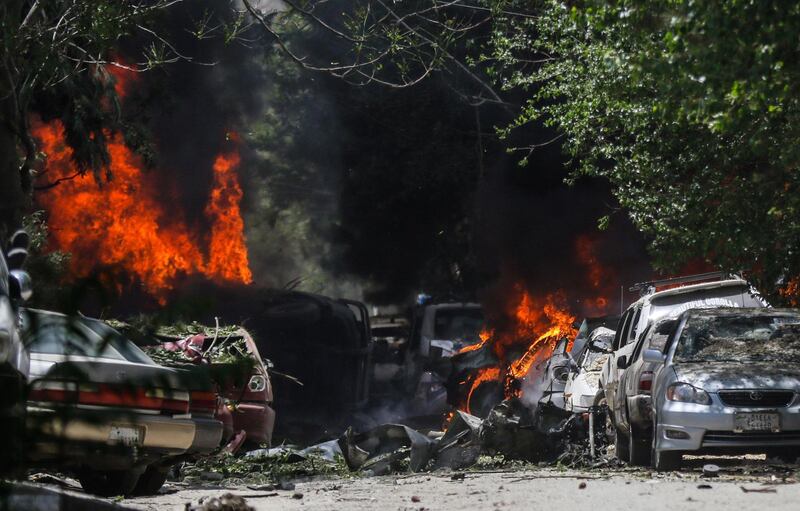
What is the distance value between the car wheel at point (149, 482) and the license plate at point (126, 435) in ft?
26.2

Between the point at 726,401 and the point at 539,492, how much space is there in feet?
8.34

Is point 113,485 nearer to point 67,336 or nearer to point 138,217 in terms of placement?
point 67,336

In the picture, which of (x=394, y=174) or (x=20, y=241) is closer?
(x=20, y=241)

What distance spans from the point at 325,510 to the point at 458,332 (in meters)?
17.2

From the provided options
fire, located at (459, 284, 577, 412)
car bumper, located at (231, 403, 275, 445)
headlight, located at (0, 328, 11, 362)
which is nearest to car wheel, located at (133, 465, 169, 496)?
car bumper, located at (231, 403, 275, 445)

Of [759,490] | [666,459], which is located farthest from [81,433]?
[666,459]

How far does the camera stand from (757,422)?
10500 mm

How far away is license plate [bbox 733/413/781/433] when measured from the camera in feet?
34.4

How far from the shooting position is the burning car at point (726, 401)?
34.5 feet

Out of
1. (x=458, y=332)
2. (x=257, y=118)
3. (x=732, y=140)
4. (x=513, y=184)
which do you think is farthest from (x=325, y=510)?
(x=257, y=118)

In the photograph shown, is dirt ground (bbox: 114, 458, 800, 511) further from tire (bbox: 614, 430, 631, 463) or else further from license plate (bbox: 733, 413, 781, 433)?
tire (bbox: 614, 430, 631, 463)

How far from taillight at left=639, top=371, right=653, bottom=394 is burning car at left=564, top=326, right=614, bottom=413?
8.83 feet

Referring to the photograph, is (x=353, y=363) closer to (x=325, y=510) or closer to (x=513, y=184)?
(x=513, y=184)

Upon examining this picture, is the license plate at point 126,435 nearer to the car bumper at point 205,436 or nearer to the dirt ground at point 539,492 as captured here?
the dirt ground at point 539,492
